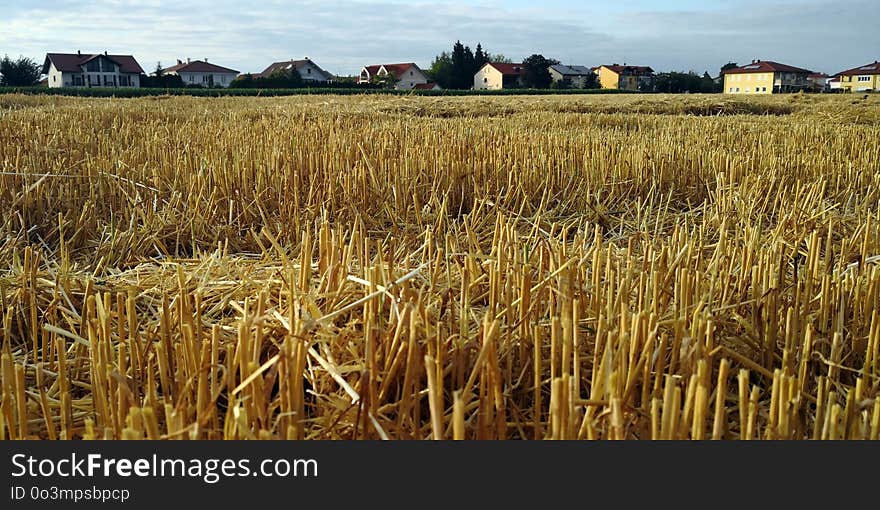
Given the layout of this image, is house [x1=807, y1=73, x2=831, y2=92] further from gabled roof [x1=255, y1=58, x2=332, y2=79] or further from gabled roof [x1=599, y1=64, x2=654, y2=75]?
gabled roof [x1=255, y1=58, x2=332, y2=79]

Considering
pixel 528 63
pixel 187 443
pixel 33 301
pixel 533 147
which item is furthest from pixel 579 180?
pixel 528 63

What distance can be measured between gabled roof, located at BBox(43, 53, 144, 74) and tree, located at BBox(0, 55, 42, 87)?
449cm

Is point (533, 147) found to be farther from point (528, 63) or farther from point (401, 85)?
point (401, 85)

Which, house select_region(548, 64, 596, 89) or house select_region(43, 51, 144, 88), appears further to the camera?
house select_region(548, 64, 596, 89)

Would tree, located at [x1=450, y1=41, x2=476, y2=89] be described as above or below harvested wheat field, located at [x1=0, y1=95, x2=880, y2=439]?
above

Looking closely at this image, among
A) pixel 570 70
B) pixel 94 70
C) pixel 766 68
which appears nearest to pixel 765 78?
pixel 766 68

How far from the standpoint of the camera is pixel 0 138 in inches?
256

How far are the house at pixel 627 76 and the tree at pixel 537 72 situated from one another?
13.5 metres

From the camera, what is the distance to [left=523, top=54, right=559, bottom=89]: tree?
62500 mm

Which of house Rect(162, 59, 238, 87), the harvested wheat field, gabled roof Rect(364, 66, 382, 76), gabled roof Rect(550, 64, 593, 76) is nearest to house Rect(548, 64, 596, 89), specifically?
gabled roof Rect(550, 64, 593, 76)

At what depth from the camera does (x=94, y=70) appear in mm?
58406

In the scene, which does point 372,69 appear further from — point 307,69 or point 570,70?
point 570,70

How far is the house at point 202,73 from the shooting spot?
68188 millimetres

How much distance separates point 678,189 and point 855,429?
342cm
